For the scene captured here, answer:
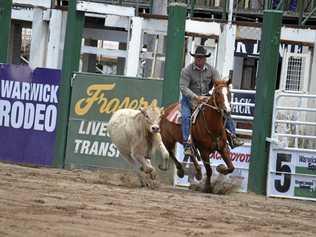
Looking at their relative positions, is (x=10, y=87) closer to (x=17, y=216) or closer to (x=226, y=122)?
(x=226, y=122)

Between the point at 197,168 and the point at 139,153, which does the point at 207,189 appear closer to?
the point at 197,168

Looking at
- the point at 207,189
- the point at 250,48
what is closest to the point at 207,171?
the point at 207,189

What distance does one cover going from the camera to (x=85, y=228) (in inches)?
393

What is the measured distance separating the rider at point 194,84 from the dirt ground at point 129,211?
1127 millimetres

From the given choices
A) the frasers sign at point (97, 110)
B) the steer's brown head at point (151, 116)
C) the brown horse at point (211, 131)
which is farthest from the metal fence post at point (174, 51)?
the steer's brown head at point (151, 116)

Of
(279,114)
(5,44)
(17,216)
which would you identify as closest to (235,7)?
(5,44)

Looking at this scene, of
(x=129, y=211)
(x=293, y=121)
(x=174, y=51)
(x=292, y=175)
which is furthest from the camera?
(x=174, y=51)

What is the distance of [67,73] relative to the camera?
20562 millimetres

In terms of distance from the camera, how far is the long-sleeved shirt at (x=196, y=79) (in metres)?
17.1

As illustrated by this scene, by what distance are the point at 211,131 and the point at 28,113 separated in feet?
18.0

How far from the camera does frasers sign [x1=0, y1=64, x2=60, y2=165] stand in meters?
20.7

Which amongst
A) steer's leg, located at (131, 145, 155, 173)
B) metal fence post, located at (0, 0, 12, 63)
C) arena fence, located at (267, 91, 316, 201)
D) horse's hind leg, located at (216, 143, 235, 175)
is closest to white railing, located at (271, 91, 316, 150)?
arena fence, located at (267, 91, 316, 201)

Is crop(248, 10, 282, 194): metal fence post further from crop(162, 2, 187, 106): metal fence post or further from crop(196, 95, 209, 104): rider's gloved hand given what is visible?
crop(196, 95, 209, 104): rider's gloved hand

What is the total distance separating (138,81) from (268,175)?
3.45 m
